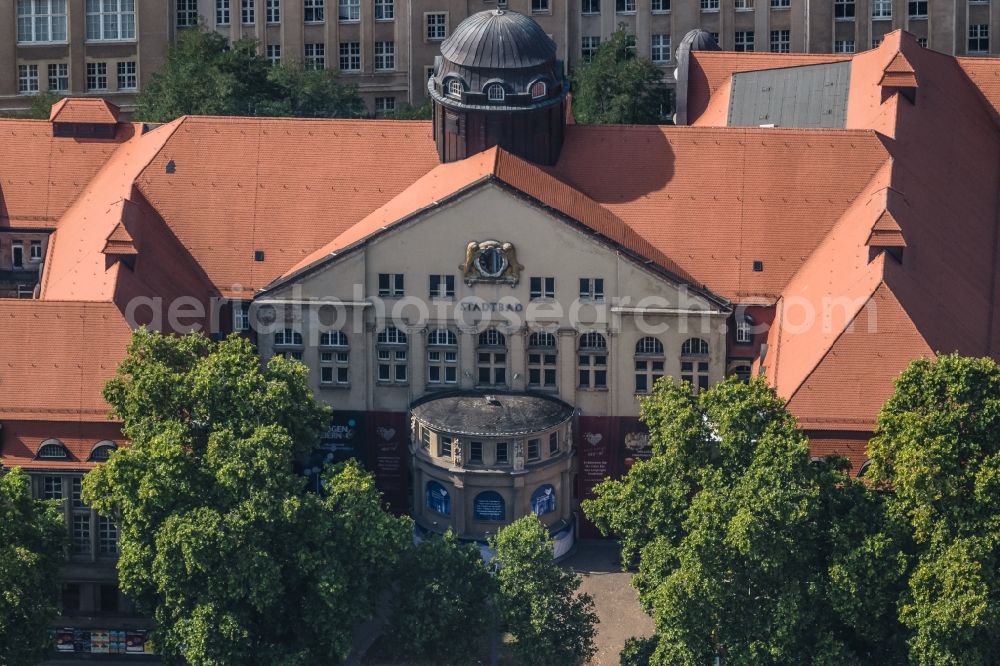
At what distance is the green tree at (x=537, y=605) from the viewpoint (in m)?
189

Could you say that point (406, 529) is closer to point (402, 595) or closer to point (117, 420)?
point (402, 595)

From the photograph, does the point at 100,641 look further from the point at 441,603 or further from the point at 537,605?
the point at 537,605

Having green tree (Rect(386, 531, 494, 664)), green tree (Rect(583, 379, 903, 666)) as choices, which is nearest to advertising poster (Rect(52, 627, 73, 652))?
green tree (Rect(386, 531, 494, 664))

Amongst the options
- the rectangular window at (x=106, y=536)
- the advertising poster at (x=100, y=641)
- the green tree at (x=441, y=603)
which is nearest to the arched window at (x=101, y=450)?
the rectangular window at (x=106, y=536)

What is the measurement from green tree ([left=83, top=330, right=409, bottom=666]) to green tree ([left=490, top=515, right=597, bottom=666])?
6.58 metres

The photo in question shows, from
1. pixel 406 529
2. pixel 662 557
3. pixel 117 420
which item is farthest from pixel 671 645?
pixel 117 420

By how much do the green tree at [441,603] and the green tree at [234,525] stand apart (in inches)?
60.7

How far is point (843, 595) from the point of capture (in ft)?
600

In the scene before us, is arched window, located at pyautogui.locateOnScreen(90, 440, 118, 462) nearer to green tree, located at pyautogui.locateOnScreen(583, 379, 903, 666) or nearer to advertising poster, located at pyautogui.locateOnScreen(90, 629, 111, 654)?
advertising poster, located at pyautogui.locateOnScreen(90, 629, 111, 654)

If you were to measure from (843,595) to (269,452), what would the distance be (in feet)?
107

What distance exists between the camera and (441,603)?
190m

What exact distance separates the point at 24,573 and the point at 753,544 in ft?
132

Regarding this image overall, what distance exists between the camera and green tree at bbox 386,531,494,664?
189750 mm

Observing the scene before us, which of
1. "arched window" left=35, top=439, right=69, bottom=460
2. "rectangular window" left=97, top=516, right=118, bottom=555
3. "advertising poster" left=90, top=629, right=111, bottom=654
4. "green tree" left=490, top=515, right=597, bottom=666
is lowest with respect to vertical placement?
"advertising poster" left=90, top=629, right=111, bottom=654
